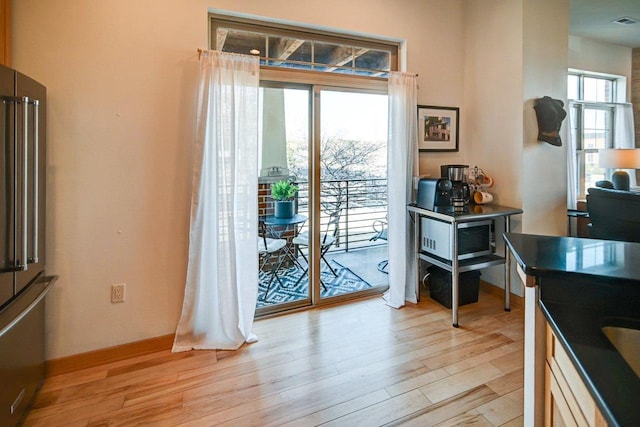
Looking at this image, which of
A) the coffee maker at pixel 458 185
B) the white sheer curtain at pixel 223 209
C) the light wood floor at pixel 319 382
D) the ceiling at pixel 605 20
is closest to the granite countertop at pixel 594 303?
the light wood floor at pixel 319 382

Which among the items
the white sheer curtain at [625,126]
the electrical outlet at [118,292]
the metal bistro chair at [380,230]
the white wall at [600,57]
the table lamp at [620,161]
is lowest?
the electrical outlet at [118,292]

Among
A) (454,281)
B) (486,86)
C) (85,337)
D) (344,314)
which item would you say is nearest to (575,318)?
(454,281)

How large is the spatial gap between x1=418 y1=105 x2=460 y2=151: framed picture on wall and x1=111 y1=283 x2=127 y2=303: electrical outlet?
2759 mm

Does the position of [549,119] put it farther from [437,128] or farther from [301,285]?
[301,285]

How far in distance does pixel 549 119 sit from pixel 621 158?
175cm

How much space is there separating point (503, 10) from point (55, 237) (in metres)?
3.98

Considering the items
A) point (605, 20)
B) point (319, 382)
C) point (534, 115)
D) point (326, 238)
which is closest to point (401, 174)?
point (326, 238)

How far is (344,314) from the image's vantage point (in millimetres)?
3014

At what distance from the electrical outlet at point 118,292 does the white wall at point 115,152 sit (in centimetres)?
3

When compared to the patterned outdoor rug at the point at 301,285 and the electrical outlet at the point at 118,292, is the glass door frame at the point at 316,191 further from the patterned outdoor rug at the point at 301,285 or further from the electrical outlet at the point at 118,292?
the electrical outlet at the point at 118,292

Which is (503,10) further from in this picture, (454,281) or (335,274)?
(335,274)

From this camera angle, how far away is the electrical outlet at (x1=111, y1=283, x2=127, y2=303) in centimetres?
231

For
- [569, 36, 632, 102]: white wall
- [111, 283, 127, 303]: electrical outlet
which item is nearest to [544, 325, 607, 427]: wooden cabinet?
[111, 283, 127, 303]: electrical outlet

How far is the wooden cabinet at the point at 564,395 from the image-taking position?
0.78 meters
